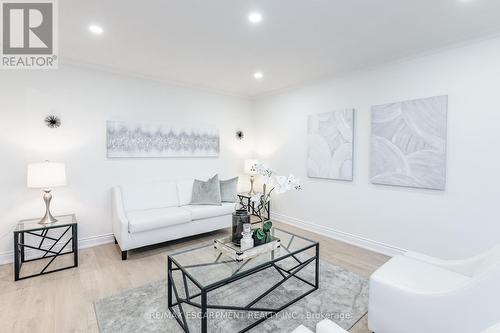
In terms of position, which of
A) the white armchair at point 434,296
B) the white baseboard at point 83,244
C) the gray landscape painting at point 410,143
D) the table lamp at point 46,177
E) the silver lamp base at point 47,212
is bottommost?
the white baseboard at point 83,244

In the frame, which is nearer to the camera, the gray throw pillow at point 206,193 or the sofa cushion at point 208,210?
the sofa cushion at point 208,210

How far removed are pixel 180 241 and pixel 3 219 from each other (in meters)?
2.09

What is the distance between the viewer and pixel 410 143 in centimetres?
297

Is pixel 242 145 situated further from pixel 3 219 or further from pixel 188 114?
pixel 3 219

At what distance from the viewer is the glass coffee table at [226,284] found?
1852 mm

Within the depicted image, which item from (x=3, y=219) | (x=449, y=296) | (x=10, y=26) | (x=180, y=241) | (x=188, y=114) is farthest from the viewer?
(x=188, y=114)

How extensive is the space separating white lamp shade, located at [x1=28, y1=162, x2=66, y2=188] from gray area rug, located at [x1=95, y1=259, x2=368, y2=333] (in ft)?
4.82

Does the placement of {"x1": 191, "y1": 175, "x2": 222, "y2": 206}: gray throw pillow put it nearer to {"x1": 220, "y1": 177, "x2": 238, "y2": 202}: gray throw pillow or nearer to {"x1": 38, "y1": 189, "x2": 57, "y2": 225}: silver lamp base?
{"x1": 220, "y1": 177, "x2": 238, "y2": 202}: gray throw pillow

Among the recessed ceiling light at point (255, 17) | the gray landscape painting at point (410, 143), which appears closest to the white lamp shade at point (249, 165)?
the gray landscape painting at point (410, 143)

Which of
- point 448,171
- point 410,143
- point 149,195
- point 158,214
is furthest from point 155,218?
point 448,171

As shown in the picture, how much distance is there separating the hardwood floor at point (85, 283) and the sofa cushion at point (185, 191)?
2.16 ft

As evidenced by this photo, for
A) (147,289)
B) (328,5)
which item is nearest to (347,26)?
(328,5)

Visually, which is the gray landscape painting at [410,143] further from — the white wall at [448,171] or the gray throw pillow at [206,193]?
the gray throw pillow at [206,193]

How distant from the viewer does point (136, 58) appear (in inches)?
125
